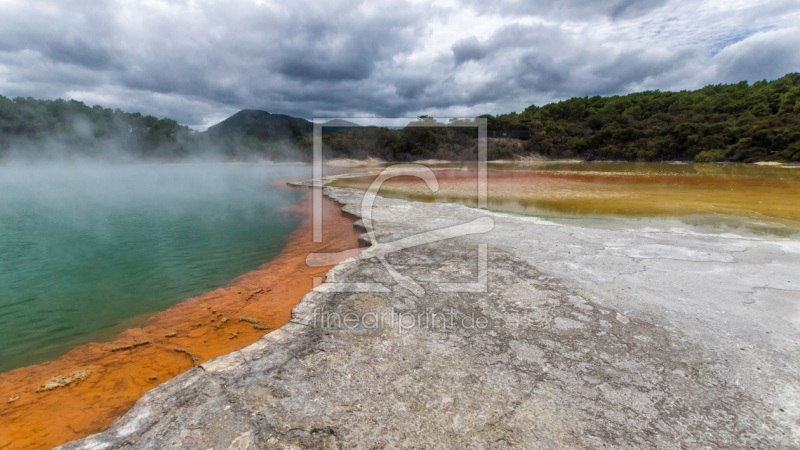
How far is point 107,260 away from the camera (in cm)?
686

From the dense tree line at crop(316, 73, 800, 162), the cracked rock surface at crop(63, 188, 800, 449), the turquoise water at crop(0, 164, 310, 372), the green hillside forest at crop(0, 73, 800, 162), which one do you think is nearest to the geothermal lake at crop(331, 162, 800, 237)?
the cracked rock surface at crop(63, 188, 800, 449)

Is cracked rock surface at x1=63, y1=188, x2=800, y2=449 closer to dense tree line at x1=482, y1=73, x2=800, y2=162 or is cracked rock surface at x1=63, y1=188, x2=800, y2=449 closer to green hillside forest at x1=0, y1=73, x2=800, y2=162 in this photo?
dense tree line at x1=482, y1=73, x2=800, y2=162

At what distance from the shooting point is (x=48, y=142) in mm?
44562

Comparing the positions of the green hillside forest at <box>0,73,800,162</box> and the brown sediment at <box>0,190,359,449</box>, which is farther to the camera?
the green hillside forest at <box>0,73,800,162</box>

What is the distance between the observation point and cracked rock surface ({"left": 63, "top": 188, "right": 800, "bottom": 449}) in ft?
7.12

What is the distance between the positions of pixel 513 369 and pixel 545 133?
173 feet

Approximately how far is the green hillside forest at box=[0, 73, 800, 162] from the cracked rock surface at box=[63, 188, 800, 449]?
40.4m

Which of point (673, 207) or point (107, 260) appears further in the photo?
point (673, 207)

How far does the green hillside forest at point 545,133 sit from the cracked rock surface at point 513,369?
1591 inches

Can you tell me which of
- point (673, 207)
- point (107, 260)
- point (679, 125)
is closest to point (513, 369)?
point (107, 260)

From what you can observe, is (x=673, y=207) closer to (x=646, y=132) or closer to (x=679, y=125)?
(x=679, y=125)

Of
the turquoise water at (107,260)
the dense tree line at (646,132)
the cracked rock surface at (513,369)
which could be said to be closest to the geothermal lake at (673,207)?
the cracked rock surface at (513,369)

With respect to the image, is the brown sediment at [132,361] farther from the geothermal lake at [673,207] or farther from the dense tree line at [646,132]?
the dense tree line at [646,132]

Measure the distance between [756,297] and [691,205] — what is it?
8918 mm
